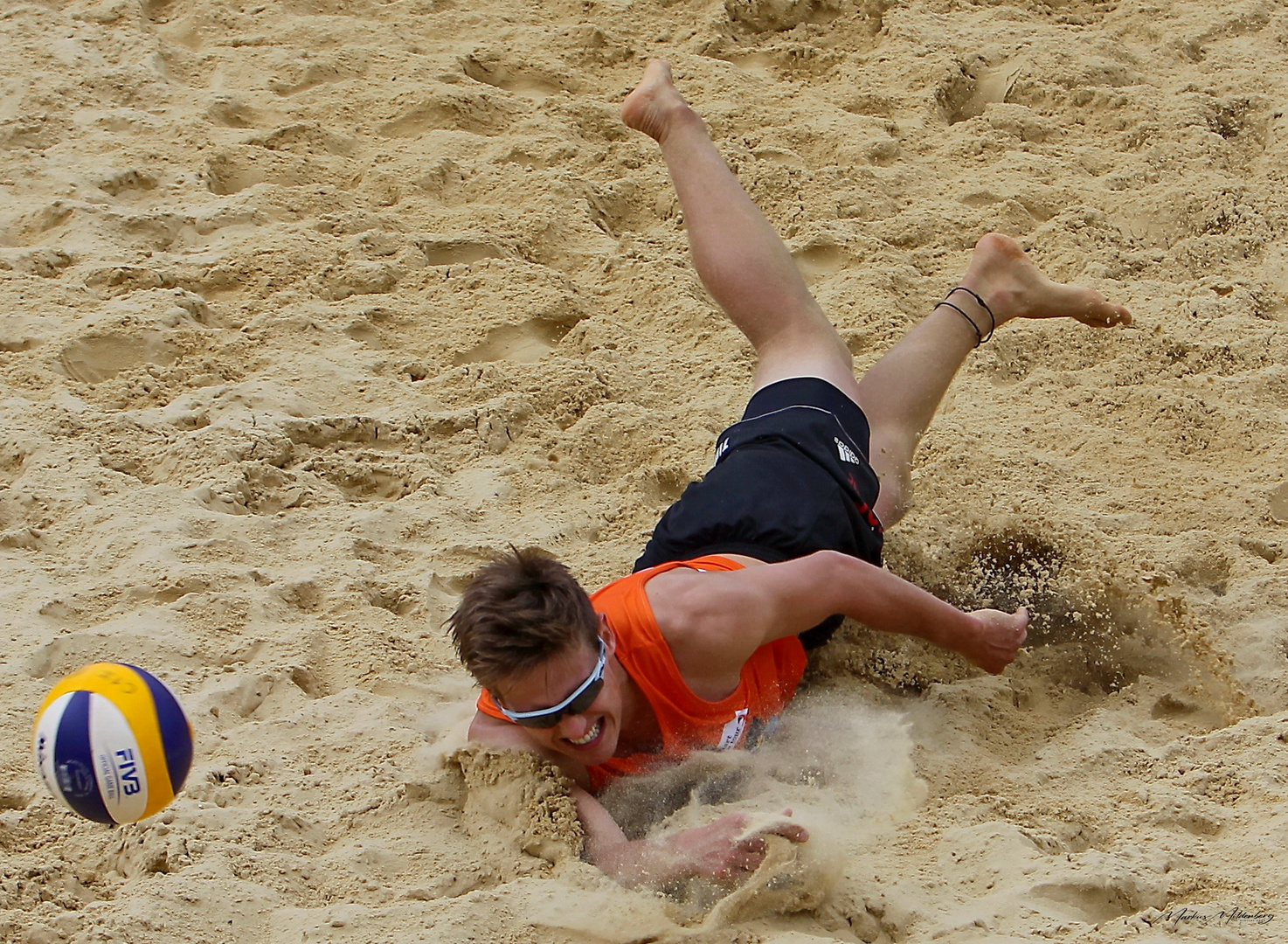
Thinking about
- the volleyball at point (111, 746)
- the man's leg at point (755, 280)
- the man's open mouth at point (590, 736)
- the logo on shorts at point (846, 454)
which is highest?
the man's leg at point (755, 280)

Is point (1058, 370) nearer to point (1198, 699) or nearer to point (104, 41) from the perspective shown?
point (1198, 699)

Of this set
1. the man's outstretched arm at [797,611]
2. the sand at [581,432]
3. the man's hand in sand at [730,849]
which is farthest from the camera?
the man's outstretched arm at [797,611]

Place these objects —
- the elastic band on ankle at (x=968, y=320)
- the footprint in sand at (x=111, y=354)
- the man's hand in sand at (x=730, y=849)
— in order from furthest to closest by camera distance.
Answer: the footprint in sand at (x=111, y=354), the elastic band on ankle at (x=968, y=320), the man's hand in sand at (x=730, y=849)

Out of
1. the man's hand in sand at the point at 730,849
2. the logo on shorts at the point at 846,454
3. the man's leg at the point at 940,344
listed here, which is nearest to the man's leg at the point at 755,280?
the man's leg at the point at 940,344

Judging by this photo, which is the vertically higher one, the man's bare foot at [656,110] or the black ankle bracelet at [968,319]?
the man's bare foot at [656,110]

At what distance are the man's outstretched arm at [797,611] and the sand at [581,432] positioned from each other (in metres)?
0.20

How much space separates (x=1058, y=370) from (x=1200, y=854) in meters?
2.11

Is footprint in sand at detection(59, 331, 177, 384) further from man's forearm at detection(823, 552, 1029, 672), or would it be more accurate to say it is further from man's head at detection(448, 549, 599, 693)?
man's forearm at detection(823, 552, 1029, 672)

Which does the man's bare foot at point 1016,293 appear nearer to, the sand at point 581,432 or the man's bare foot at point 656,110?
the sand at point 581,432

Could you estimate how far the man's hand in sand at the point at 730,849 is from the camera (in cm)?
243

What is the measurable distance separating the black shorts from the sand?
300 mm
